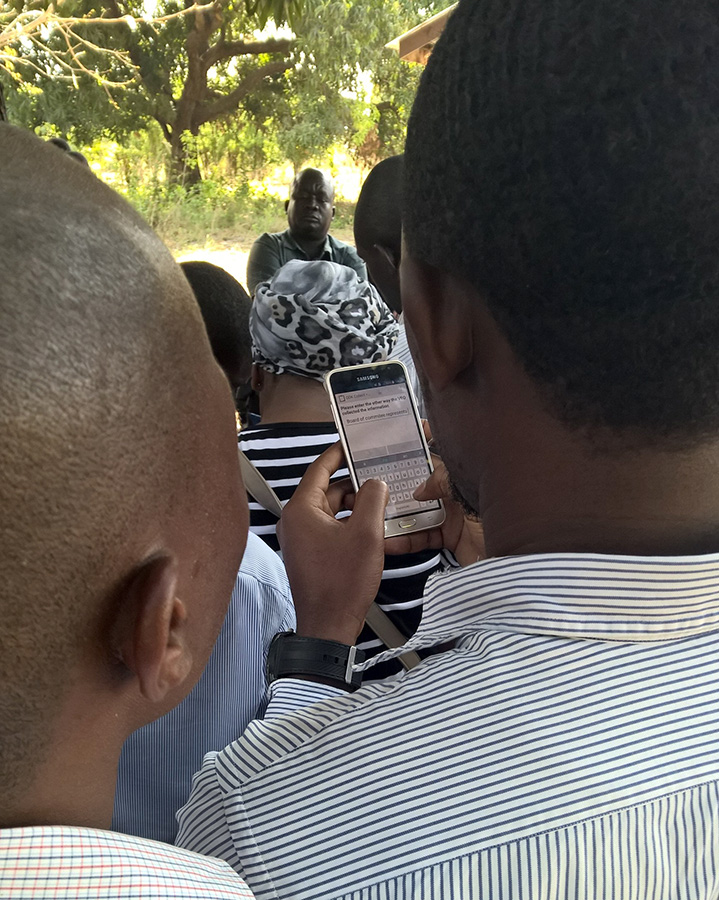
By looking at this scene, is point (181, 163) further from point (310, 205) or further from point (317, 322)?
point (317, 322)

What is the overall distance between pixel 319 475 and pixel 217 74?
38.5ft

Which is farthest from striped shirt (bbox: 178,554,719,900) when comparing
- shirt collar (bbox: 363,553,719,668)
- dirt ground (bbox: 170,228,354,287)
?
dirt ground (bbox: 170,228,354,287)

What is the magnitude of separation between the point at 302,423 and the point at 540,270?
4.56 ft

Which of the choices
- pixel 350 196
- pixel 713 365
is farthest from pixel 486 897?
pixel 350 196

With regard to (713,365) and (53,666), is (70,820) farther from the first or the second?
(713,365)

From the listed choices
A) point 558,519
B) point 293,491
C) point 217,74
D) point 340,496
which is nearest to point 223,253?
point 217,74

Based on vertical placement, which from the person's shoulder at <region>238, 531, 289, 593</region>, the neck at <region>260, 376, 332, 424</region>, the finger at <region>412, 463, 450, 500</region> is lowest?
the person's shoulder at <region>238, 531, 289, 593</region>

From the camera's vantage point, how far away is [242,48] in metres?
10.8

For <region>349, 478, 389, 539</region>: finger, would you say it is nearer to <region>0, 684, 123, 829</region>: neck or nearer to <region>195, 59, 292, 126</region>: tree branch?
<region>0, 684, 123, 829</region>: neck

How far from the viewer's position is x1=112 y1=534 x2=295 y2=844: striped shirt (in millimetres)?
1248

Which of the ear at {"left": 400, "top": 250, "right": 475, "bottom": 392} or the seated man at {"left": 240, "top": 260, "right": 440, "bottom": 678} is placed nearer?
the ear at {"left": 400, "top": 250, "right": 475, "bottom": 392}

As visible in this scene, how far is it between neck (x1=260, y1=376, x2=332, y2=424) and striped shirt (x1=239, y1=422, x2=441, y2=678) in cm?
6

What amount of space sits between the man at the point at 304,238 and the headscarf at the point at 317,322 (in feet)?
9.25

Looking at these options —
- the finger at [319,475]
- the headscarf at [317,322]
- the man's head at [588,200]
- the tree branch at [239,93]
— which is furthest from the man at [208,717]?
the tree branch at [239,93]
